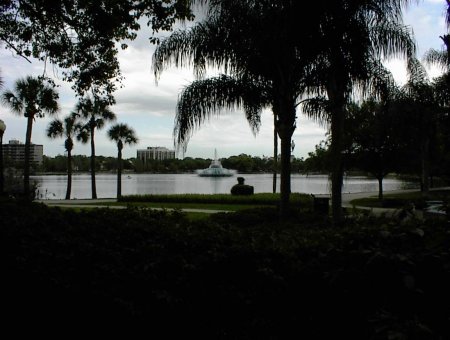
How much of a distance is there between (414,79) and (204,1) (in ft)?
45.4

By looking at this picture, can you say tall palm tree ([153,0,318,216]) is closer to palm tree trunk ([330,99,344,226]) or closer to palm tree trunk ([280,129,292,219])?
palm tree trunk ([280,129,292,219])

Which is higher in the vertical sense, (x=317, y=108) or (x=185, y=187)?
(x=317, y=108)

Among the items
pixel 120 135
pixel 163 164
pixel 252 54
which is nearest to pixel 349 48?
pixel 252 54

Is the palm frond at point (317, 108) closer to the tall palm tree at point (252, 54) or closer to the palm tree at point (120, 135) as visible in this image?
the tall palm tree at point (252, 54)

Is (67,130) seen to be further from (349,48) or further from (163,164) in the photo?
(163,164)

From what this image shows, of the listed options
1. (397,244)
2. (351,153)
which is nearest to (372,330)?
(397,244)

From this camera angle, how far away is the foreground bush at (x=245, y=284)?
102 inches

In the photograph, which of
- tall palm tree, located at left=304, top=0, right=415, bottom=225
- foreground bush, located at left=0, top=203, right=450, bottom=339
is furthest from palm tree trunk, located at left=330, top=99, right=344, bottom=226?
foreground bush, located at left=0, top=203, right=450, bottom=339

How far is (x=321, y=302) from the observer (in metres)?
2.80

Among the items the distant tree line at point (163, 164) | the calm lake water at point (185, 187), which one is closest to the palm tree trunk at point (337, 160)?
the calm lake water at point (185, 187)

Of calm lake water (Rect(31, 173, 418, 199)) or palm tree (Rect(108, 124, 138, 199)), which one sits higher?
palm tree (Rect(108, 124, 138, 199))

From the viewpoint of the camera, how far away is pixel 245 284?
300 centimetres

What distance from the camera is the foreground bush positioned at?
2.59 metres

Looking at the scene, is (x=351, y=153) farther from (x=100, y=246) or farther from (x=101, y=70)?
(x=100, y=246)
